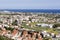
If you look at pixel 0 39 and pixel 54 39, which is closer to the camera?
pixel 0 39

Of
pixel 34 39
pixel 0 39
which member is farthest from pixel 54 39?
pixel 0 39

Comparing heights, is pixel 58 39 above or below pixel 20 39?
below

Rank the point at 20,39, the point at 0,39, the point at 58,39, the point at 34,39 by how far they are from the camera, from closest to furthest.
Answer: the point at 0,39 → the point at 20,39 → the point at 34,39 → the point at 58,39

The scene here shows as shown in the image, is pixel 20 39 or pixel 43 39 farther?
pixel 43 39

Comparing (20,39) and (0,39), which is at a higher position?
(0,39)

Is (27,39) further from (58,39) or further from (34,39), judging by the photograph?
(58,39)

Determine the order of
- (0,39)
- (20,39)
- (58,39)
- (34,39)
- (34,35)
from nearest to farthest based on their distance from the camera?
1. (0,39)
2. (20,39)
3. (34,39)
4. (34,35)
5. (58,39)

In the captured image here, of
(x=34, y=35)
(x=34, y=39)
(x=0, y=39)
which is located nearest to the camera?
(x=0, y=39)

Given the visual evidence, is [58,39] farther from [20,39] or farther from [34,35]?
[20,39]

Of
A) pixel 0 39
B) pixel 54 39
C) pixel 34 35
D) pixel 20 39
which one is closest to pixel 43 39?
pixel 34 35

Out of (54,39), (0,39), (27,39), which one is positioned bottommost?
(54,39)
